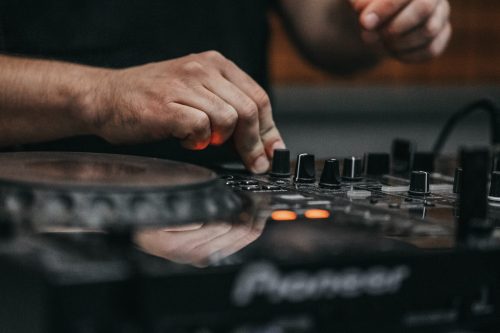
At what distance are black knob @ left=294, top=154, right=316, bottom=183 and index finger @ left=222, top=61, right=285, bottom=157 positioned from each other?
166 millimetres

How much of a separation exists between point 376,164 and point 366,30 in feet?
0.89

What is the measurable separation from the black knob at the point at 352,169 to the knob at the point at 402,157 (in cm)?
14

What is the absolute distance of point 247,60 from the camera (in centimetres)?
157

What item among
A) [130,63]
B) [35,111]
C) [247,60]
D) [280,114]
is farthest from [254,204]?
[280,114]

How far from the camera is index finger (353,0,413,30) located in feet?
3.60

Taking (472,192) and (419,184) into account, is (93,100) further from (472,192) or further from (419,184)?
(472,192)

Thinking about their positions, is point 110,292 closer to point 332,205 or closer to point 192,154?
point 332,205

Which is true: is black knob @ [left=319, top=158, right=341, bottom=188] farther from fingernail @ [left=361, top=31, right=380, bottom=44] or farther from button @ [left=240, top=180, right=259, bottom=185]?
fingernail @ [left=361, top=31, right=380, bottom=44]

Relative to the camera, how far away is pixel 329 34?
1.62 meters

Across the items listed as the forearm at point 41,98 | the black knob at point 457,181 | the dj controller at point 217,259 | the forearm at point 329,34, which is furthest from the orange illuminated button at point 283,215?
the forearm at point 329,34

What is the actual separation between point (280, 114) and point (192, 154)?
183cm

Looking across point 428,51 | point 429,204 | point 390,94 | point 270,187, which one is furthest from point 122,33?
point 390,94

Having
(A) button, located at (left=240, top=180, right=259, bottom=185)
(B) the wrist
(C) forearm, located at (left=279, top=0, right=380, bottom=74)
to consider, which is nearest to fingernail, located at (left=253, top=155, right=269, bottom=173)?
(A) button, located at (left=240, top=180, right=259, bottom=185)

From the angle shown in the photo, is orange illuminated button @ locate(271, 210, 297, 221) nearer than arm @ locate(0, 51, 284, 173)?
Yes
